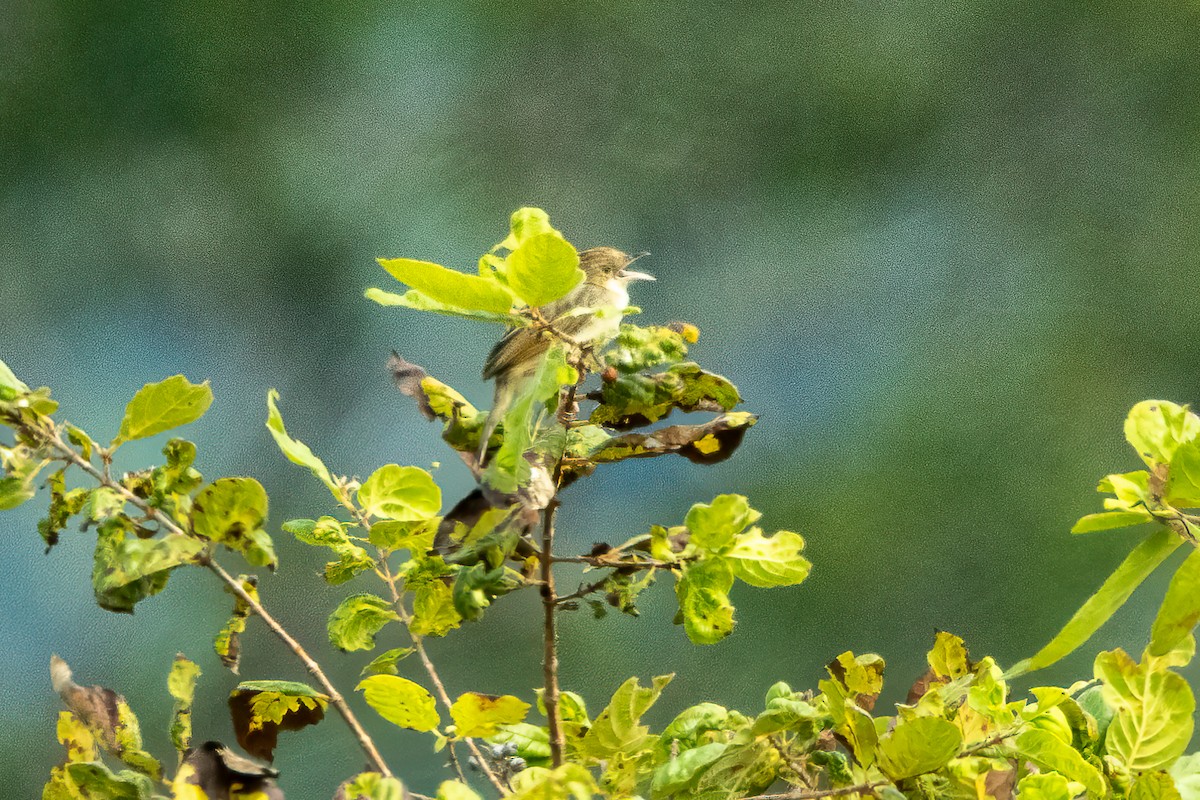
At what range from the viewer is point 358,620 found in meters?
0.63

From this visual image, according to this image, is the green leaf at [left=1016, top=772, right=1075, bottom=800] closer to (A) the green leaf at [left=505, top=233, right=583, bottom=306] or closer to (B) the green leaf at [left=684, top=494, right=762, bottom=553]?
(B) the green leaf at [left=684, top=494, right=762, bottom=553]

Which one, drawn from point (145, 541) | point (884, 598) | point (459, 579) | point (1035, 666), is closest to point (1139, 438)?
point (1035, 666)

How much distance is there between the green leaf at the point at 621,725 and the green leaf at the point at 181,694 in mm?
201

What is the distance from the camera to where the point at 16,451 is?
0.53 meters

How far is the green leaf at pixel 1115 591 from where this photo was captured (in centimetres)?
53

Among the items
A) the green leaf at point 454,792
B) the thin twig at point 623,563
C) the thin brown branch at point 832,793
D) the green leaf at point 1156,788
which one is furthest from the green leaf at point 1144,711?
the green leaf at point 454,792

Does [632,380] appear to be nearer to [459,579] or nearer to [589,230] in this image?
[459,579]

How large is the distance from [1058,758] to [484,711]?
0.29 metres

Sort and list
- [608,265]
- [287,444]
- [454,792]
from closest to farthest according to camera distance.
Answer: [454,792], [287,444], [608,265]

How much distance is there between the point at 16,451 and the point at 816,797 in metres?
0.42

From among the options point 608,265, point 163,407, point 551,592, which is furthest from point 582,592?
point 608,265

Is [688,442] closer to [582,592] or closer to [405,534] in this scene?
[582,592]

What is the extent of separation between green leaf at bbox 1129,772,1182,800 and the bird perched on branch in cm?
34

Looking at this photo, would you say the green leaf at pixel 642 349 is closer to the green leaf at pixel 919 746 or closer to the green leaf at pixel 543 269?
the green leaf at pixel 543 269
